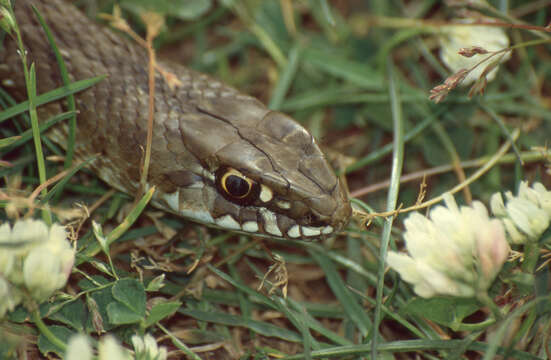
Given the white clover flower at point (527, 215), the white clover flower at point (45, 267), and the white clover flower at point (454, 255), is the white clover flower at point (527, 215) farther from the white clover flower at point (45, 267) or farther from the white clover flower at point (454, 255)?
the white clover flower at point (45, 267)

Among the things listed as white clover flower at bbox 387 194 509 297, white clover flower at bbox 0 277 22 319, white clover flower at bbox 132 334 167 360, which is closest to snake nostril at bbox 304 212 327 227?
white clover flower at bbox 387 194 509 297

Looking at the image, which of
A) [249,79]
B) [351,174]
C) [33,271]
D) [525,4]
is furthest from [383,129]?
[33,271]

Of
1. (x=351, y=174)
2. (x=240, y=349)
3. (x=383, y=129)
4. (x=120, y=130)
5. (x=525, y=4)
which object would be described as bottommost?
(x=240, y=349)

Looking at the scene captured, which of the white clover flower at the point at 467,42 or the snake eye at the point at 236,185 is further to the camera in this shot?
the white clover flower at the point at 467,42

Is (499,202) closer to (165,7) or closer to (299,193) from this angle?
(299,193)

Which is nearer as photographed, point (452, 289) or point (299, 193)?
point (452, 289)

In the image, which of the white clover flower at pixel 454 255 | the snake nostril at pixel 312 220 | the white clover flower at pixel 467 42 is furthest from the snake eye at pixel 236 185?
the white clover flower at pixel 467 42
